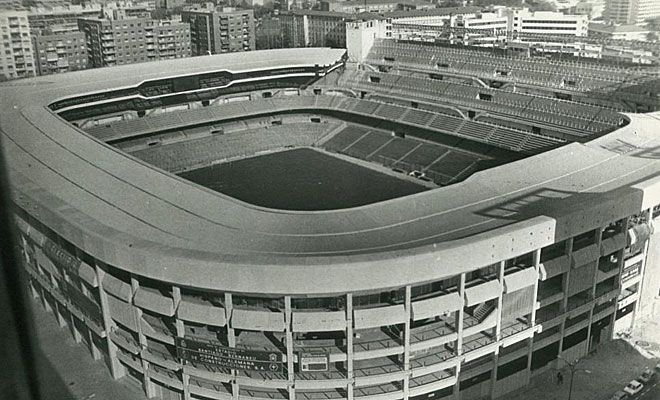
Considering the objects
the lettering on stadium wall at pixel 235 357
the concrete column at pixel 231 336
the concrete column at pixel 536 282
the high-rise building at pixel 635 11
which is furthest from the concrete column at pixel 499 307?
the high-rise building at pixel 635 11

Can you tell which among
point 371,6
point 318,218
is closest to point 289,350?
point 318,218

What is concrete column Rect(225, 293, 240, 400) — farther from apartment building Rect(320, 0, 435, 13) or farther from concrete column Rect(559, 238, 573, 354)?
apartment building Rect(320, 0, 435, 13)

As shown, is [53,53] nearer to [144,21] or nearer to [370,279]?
[144,21]

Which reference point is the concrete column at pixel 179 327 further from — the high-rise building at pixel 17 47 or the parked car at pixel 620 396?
the high-rise building at pixel 17 47

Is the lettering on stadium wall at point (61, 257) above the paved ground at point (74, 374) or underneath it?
above

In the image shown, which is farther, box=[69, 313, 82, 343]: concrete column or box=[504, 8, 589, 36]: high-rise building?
box=[504, 8, 589, 36]: high-rise building

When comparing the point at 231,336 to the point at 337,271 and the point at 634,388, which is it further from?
the point at 634,388

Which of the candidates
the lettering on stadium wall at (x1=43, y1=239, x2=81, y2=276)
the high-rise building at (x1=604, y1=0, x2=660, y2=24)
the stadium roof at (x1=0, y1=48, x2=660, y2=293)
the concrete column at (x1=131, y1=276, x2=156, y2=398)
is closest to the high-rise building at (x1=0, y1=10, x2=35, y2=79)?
the stadium roof at (x1=0, y1=48, x2=660, y2=293)
